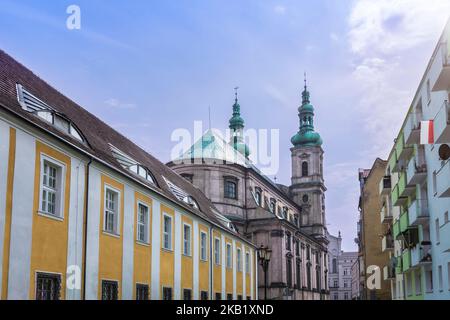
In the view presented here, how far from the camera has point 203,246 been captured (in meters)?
30.6

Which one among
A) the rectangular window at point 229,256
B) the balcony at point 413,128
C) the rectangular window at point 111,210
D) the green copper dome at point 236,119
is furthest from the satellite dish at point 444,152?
the green copper dome at point 236,119

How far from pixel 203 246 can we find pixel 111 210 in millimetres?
10581

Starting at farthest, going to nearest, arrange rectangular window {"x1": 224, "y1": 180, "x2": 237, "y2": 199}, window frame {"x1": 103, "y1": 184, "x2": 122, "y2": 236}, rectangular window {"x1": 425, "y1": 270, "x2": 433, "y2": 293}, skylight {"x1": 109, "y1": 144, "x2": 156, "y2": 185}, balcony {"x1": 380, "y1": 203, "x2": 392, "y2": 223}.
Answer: rectangular window {"x1": 224, "y1": 180, "x2": 237, "y2": 199}
balcony {"x1": 380, "y1": 203, "x2": 392, "y2": 223}
rectangular window {"x1": 425, "y1": 270, "x2": 433, "y2": 293}
skylight {"x1": 109, "y1": 144, "x2": 156, "y2": 185}
window frame {"x1": 103, "y1": 184, "x2": 122, "y2": 236}

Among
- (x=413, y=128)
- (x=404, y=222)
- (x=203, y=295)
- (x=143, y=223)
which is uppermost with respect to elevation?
(x=413, y=128)

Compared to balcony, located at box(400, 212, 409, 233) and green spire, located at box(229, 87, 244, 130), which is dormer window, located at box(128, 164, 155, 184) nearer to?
balcony, located at box(400, 212, 409, 233)

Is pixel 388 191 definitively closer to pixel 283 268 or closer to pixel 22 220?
pixel 283 268

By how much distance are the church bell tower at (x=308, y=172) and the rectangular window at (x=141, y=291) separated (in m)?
63.0

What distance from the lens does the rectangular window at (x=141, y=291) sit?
72.9ft

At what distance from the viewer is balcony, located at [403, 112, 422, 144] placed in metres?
29.2

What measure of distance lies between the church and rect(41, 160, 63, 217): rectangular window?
39598 mm

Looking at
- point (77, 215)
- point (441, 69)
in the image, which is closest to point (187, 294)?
point (77, 215)

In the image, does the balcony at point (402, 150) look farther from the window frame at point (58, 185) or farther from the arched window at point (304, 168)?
the arched window at point (304, 168)

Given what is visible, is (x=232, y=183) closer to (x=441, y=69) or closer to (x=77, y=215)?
(x=441, y=69)

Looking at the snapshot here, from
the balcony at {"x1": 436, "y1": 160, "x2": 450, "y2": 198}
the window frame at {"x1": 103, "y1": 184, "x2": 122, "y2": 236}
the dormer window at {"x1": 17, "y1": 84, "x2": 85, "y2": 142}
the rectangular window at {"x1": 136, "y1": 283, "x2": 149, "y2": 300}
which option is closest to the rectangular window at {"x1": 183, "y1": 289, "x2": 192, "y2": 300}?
the rectangular window at {"x1": 136, "y1": 283, "x2": 149, "y2": 300}
